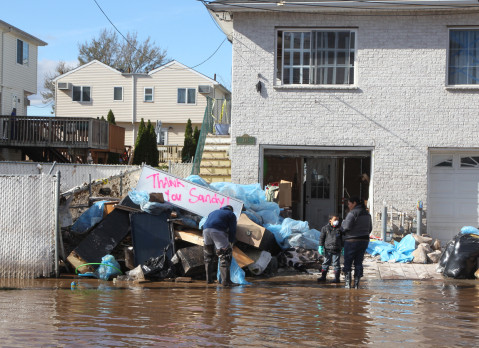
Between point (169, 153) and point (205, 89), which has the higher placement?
point (205, 89)

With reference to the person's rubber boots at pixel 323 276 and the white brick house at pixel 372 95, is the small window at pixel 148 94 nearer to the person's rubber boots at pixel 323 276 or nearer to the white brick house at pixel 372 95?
the white brick house at pixel 372 95

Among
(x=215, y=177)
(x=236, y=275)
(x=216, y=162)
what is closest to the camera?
(x=236, y=275)

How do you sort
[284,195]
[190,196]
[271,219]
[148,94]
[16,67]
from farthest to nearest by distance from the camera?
[148,94]
[16,67]
[284,195]
[271,219]
[190,196]

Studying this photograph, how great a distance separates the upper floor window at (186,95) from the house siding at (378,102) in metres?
25.9

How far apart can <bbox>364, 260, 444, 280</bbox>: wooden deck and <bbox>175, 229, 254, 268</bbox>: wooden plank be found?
2.43 m

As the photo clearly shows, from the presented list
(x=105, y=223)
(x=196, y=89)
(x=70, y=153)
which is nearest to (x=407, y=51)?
(x=105, y=223)

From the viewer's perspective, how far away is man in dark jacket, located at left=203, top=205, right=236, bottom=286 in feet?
36.1

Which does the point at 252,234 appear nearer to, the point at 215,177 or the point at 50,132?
the point at 215,177

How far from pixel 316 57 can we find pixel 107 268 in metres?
7.54

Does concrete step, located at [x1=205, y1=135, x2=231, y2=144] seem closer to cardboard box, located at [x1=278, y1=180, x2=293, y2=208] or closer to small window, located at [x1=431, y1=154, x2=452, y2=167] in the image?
cardboard box, located at [x1=278, y1=180, x2=293, y2=208]

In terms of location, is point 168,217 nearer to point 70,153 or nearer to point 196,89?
point 70,153

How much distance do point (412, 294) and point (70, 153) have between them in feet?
63.8

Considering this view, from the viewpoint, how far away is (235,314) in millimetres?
8320

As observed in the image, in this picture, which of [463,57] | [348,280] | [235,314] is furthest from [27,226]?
[463,57]
